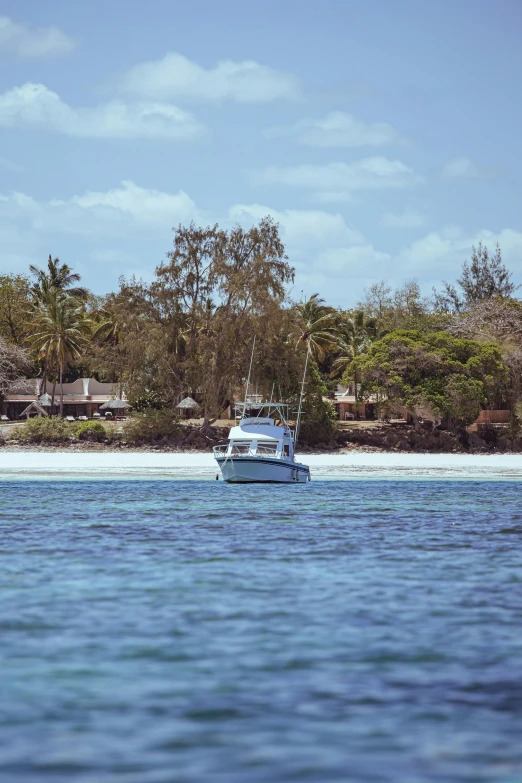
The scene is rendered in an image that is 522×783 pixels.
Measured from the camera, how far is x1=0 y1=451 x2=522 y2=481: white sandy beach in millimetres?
40812

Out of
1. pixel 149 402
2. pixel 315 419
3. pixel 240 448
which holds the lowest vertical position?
pixel 240 448

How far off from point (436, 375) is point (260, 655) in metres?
49.8

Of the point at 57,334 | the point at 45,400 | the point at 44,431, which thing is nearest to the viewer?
the point at 44,431

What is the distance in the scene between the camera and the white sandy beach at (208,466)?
40.8m

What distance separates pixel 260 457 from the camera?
1350 inches

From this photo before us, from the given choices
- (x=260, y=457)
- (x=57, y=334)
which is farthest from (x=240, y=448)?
(x=57, y=334)

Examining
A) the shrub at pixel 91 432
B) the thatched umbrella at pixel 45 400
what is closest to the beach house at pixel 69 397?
the thatched umbrella at pixel 45 400

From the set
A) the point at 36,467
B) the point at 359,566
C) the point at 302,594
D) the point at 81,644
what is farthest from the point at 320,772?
the point at 36,467

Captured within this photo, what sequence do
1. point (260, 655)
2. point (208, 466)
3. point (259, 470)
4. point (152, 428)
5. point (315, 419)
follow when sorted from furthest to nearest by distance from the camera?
point (315, 419) → point (152, 428) → point (208, 466) → point (259, 470) → point (260, 655)

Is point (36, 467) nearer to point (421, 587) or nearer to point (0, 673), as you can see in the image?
point (421, 587)

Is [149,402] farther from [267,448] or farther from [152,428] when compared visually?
[267,448]

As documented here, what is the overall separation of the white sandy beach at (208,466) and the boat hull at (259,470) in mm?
4639

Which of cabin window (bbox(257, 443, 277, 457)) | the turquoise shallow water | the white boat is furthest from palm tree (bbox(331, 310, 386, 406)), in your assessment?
the turquoise shallow water

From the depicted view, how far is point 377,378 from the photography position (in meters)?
58.2
